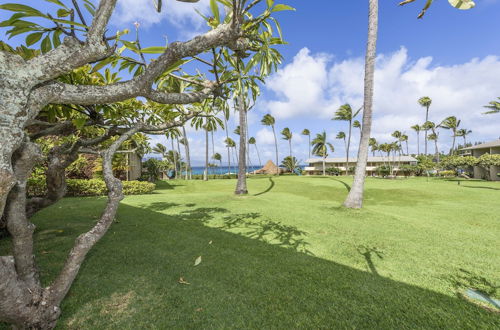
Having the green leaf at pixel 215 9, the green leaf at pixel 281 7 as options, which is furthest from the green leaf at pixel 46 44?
the green leaf at pixel 281 7

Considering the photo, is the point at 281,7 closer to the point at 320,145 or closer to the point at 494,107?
the point at 494,107

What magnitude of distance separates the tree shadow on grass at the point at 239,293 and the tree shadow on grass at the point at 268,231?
20.4 inches

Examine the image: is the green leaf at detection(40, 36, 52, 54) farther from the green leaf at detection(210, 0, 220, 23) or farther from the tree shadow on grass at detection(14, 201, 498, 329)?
the tree shadow on grass at detection(14, 201, 498, 329)

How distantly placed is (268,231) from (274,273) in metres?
2.81

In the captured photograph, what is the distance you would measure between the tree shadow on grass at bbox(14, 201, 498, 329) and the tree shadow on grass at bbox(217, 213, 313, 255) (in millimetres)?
518

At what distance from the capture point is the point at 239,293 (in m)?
3.65

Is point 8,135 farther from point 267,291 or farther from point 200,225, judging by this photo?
point 200,225

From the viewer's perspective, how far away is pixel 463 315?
3236 millimetres

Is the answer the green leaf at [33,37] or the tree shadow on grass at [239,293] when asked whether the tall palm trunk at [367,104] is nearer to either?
the tree shadow on grass at [239,293]

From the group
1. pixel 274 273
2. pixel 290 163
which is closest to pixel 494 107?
pixel 274 273

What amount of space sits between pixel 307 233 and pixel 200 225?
358 centimetres

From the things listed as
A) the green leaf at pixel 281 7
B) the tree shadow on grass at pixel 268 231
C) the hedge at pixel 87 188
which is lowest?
the tree shadow on grass at pixel 268 231

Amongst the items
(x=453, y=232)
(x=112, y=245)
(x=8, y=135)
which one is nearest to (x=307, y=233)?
(x=453, y=232)

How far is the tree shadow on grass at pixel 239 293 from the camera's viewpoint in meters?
3.02
